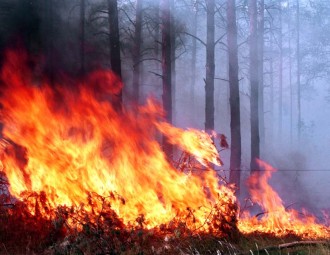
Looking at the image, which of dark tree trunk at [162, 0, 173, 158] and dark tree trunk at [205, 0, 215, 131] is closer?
dark tree trunk at [162, 0, 173, 158]

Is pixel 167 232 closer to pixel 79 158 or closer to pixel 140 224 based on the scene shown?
pixel 140 224

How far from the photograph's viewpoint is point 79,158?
707cm

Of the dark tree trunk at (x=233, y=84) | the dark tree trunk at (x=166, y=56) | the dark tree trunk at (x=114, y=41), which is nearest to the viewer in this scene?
the dark tree trunk at (x=114, y=41)

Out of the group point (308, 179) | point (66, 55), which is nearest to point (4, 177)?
point (66, 55)

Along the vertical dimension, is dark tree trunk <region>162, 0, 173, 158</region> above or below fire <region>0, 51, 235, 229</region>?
above

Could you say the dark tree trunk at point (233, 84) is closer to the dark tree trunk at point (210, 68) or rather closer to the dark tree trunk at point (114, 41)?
the dark tree trunk at point (210, 68)

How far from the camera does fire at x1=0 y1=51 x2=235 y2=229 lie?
685 centimetres

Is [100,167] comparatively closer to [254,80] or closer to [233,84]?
[233,84]

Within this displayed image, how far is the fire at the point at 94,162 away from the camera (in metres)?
6.85

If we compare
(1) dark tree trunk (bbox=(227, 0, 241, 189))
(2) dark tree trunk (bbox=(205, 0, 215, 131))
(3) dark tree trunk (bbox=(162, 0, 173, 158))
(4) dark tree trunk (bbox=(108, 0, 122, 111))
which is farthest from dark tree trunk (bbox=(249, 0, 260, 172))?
(4) dark tree trunk (bbox=(108, 0, 122, 111))

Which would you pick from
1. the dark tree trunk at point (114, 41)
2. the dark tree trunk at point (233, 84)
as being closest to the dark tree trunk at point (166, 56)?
the dark tree trunk at point (114, 41)

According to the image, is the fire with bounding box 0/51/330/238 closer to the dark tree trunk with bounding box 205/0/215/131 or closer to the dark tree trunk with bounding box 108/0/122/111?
the dark tree trunk with bounding box 108/0/122/111

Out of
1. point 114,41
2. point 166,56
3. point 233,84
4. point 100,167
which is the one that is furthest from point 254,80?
point 100,167

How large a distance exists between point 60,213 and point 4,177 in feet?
7.06
